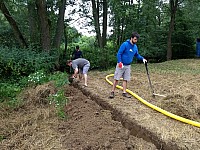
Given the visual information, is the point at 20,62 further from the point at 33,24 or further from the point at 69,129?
the point at 33,24

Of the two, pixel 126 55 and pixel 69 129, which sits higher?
pixel 126 55

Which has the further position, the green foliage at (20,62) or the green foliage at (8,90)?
the green foliage at (20,62)

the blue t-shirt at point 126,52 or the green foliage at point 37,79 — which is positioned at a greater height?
the blue t-shirt at point 126,52

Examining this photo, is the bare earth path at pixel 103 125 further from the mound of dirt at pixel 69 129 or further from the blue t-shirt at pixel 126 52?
the blue t-shirt at pixel 126 52

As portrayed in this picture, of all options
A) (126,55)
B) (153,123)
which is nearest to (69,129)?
(153,123)

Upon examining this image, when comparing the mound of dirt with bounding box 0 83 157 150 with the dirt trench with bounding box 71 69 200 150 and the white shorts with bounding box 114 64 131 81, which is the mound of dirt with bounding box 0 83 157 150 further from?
the white shorts with bounding box 114 64 131 81

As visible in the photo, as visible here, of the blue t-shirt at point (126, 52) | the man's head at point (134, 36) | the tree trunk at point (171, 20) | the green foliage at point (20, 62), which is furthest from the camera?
the tree trunk at point (171, 20)

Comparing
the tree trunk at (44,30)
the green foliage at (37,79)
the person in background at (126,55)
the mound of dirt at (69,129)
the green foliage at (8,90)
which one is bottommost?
the mound of dirt at (69,129)

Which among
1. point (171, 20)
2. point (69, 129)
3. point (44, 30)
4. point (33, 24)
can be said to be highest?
point (171, 20)

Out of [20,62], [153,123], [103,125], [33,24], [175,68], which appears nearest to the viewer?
[153,123]

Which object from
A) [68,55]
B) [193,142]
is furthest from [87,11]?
[193,142]

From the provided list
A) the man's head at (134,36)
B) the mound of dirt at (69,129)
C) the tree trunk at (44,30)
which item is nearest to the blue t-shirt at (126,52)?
Answer: the man's head at (134,36)

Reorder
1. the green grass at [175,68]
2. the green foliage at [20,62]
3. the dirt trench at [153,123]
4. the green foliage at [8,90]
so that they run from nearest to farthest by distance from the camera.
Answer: the dirt trench at [153,123], the green foliage at [8,90], the green foliage at [20,62], the green grass at [175,68]

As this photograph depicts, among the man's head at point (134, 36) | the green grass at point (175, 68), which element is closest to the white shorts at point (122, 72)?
the man's head at point (134, 36)
